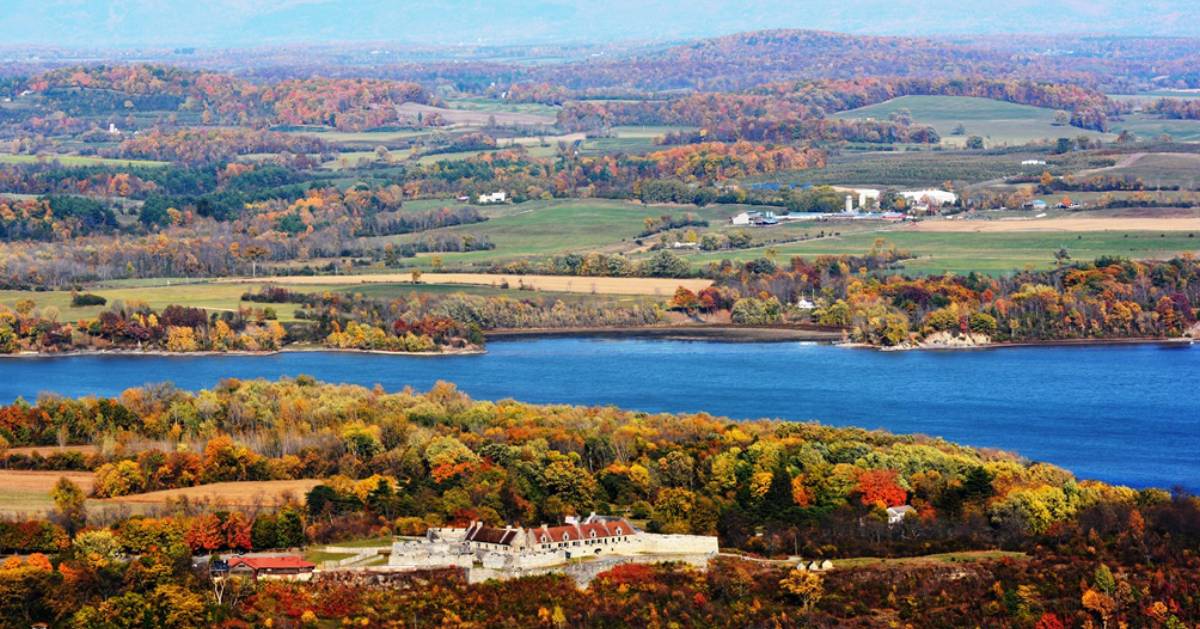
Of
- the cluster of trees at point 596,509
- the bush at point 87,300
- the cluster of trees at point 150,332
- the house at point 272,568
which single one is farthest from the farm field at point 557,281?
the house at point 272,568

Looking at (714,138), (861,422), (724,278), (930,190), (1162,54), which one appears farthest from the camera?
(1162,54)

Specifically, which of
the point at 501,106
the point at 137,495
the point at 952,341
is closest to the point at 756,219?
the point at 952,341

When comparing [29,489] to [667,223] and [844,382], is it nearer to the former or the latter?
[844,382]

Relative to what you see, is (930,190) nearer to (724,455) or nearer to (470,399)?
(470,399)

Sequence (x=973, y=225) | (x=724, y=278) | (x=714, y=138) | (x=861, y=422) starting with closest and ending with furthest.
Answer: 1. (x=861, y=422)
2. (x=724, y=278)
3. (x=973, y=225)
4. (x=714, y=138)

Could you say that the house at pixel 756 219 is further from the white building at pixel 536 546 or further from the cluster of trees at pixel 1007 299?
the white building at pixel 536 546

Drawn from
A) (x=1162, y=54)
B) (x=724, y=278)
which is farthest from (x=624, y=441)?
(x=1162, y=54)

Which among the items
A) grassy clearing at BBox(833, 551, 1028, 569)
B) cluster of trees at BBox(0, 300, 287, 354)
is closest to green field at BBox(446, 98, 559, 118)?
cluster of trees at BBox(0, 300, 287, 354)
